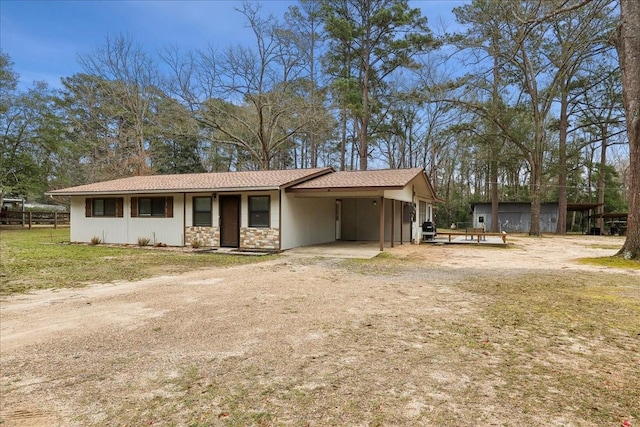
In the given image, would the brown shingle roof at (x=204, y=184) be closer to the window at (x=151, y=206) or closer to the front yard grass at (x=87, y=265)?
the window at (x=151, y=206)

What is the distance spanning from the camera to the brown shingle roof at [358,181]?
37.5 ft

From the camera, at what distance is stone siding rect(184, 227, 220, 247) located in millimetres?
13005

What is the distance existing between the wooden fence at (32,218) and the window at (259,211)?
1966 cm

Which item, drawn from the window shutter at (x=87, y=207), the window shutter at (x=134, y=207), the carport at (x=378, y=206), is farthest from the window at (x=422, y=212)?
the window shutter at (x=87, y=207)

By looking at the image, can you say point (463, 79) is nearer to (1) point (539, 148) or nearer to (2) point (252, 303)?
(1) point (539, 148)

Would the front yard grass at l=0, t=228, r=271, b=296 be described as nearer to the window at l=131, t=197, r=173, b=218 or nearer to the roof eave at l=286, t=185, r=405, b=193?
the window at l=131, t=197, r=173, b=218

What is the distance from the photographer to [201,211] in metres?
13.3

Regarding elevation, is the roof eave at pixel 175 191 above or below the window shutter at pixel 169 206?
above

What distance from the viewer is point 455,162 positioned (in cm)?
3306

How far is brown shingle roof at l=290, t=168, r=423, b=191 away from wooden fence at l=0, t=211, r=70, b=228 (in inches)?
841

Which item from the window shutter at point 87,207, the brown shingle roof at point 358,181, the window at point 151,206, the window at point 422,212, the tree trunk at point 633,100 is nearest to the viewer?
the tree trunk at point 633,100

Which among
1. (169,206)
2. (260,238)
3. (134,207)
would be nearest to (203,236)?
(169,206)

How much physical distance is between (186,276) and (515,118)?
2251 cm

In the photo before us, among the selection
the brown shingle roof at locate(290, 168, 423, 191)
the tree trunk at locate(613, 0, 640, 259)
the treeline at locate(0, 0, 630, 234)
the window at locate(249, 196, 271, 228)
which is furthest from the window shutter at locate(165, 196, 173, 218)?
the tree trunk at locate(613, 0, 640, 259)
